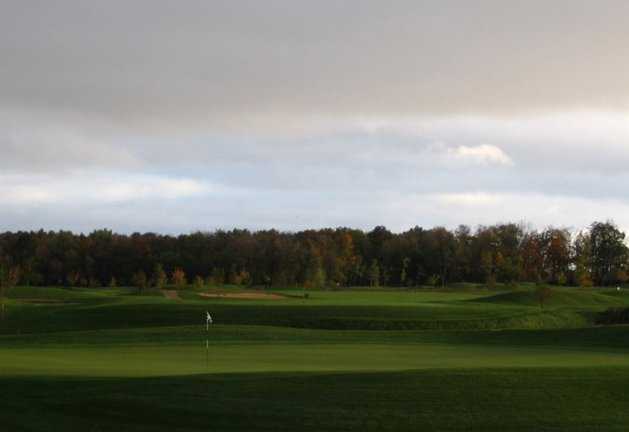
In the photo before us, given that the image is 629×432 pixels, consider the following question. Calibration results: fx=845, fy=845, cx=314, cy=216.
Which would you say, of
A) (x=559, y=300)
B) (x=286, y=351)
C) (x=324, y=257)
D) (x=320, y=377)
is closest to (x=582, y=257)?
(x=324, y=257)

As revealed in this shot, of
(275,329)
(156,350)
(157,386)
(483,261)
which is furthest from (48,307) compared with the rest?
(483,261)

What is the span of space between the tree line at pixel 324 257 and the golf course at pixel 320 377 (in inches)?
2726

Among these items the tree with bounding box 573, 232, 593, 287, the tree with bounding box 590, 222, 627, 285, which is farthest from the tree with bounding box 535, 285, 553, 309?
the tree with bounding box 590, 222, 627, 285

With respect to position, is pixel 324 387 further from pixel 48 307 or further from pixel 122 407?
pixel 48 307

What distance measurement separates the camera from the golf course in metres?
16.8

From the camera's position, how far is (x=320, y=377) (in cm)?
2019

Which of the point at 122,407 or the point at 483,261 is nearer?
the point at 122,407

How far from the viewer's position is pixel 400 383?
1939cm

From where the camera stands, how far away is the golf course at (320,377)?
55.0ft

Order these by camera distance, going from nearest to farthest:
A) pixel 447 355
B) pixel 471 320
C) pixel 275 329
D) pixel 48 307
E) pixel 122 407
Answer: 1. pixel 122 407
2. pixel 447 355
3. pixel 275 329
4. pixel 471 320
5. pixel 48 307

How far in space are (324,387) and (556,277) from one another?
396 feet

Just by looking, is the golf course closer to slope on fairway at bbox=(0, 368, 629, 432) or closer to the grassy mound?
slope on fairway at bbox=(0, 368, 629, 432)

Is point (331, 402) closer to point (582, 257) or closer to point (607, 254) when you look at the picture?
point (582, 257)

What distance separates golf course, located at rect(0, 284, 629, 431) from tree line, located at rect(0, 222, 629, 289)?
Result: 6923 cm
